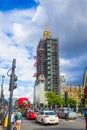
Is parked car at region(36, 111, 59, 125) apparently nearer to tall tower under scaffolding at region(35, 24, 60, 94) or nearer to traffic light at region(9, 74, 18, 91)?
traffic light at region(9, 74, 18, 91)

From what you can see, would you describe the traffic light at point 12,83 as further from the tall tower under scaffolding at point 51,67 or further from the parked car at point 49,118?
the tall tower under scaffolding at point 51,67

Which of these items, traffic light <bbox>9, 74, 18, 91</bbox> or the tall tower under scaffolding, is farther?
the tall tower under scaffolding

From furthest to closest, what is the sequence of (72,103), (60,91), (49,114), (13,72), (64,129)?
(60,91), (72,103), (49,114), (64,129), (13,72)

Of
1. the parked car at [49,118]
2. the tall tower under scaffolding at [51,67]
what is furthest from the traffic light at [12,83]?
the tall tower under scaffolding at [51,67]

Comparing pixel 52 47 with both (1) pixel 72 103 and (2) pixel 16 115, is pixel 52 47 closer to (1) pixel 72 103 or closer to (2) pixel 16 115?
(1) pixel 72 103

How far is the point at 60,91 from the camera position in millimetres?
186000

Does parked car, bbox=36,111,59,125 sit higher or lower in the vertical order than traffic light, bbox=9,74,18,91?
lower

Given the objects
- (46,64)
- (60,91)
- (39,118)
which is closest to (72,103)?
(60,91)

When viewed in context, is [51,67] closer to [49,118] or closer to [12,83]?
[49,118]

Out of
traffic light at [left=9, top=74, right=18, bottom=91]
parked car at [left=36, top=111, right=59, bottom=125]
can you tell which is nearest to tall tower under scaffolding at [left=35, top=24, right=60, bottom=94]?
parked car at [left=36, top=111, right=59, bottom=125]

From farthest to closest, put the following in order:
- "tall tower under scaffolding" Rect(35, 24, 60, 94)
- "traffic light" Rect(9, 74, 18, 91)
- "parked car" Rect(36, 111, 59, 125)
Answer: "tall tower under scaffolding" Rect(35, 24, 60, 94) → "parked car" Rect(36, 111, 59, 125) → "traffic light" Rect(9, 74, 18, 91)

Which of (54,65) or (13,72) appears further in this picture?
(54,65)

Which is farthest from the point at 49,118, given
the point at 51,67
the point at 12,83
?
the point at 51,67

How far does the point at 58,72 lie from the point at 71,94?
1621cm
